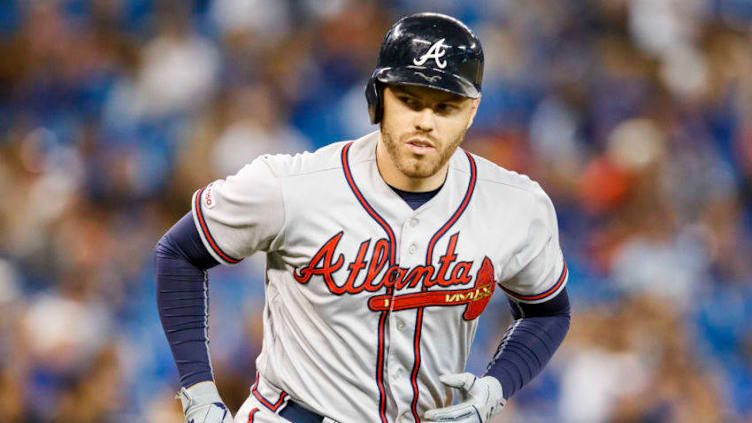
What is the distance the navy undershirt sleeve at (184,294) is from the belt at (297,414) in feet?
0.66

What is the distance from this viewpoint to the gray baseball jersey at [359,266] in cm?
237

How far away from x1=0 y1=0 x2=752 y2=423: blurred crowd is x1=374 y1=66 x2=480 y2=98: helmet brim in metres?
2.44

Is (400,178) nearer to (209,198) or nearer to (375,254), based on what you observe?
(375,254)

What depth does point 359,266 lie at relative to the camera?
2.37 m

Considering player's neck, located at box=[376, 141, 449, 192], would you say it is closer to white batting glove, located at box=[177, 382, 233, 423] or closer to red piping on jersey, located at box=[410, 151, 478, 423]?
red piping on jersey, located at box=[410, 151, 478, 423]

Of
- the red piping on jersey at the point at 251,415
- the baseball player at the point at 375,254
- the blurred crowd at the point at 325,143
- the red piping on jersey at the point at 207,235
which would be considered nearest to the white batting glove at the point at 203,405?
the baseball player at the point at 375,254

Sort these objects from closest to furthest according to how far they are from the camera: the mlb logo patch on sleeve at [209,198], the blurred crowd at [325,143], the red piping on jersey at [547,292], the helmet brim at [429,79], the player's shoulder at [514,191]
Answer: the helmet brim at [429,79], the mlb logo patch on sleeve at [209,198], the player's shoulder at [514,191], the red piping on jersey at [547,292], the blurred crowd at [325,143]

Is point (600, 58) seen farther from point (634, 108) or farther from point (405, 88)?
point (405, 88)

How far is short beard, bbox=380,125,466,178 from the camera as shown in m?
2.36

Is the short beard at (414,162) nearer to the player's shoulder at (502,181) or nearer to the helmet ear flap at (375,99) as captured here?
the helmet ear flap at (375,99)

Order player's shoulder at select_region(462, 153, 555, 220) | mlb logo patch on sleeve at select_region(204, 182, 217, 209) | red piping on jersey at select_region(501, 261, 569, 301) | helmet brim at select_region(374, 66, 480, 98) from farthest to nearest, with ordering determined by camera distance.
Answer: red piping on jersey at select_region(501, 261, 569, 301) → player's shoulder at select_region(462, 153, 555, 220) → mlb logo patch on sleeve at select_region(204, 182, 217, 209) → helmet brim at select_region(374, 66, 480, 98)

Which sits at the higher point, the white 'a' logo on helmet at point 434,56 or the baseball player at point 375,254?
the white 'a' logo on helmet at point 434,56

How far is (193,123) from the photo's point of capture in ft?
17.2

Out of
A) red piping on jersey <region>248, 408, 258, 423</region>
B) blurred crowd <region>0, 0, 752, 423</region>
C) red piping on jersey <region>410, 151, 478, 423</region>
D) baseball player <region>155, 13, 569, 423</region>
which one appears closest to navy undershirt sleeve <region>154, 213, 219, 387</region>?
baseball player <region>155, 13, 569, 423</region>
